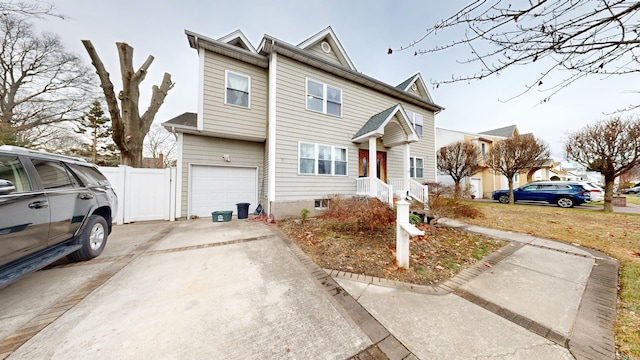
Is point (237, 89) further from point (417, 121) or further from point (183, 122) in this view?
point (417, 121)

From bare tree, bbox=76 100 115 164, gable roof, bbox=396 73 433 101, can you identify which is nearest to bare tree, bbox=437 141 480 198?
gable roof, bbox=396 73 433 101

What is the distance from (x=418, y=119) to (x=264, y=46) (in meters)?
9.33

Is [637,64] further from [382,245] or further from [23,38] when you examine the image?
[23,38]

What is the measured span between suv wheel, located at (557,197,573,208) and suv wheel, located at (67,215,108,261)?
70.6 feet

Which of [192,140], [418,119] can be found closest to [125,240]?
[192,140]

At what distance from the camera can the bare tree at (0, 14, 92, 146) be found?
11.9m

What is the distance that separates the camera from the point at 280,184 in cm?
766

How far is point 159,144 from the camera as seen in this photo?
20891 mm

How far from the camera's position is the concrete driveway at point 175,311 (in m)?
1.80

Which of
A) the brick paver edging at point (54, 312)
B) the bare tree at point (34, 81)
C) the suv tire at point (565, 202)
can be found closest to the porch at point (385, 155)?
the brick paver edging at point (54, 312)

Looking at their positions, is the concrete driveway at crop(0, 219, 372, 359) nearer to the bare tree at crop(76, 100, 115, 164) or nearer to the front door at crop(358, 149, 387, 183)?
the front door at crop(358, 149, 387, 183)

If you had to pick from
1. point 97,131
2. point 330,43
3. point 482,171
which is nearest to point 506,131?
point 482,171

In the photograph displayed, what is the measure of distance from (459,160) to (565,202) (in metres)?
6.24

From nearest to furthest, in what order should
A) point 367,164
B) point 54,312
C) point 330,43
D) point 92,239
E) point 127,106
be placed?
point 54,312
point 92,239
point 127,106
point 330,43
point 367,164
